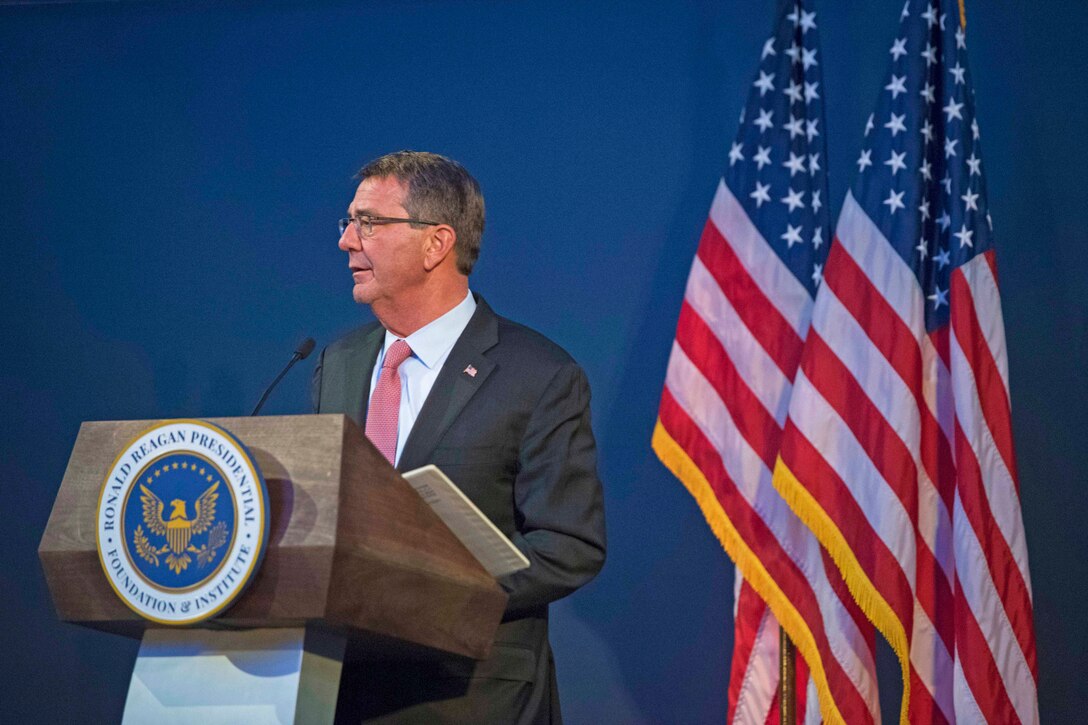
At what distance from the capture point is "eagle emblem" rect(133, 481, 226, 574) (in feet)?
4.59

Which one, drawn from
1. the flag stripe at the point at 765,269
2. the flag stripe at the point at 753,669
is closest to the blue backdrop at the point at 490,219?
the flag stripe at the point at 753,669

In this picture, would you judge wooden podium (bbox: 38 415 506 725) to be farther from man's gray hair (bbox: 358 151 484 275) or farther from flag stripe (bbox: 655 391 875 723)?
flag stripe (bbox: 655 391 875 723)

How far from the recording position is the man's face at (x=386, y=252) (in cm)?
236

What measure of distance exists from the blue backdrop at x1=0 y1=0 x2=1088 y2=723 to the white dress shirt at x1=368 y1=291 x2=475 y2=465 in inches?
59.8

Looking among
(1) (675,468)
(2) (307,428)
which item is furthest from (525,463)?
(1) (675,468)

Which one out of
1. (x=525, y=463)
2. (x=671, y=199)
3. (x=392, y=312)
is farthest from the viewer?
(x=671, y=199)

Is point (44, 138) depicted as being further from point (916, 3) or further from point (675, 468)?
point (916, 3)

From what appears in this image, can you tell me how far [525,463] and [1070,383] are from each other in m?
2.21

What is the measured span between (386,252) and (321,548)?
109cm

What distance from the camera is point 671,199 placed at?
12.8 ft

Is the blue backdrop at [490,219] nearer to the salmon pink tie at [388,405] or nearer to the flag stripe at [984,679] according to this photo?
the flag stripe at [984,679]

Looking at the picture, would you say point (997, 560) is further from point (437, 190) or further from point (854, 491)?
point (437, 190)

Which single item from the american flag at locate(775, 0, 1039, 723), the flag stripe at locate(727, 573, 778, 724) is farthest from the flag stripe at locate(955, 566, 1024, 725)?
the flag stripe at locate(727, 573, 778, 724)

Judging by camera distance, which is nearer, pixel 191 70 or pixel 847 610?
pixel 847 610
